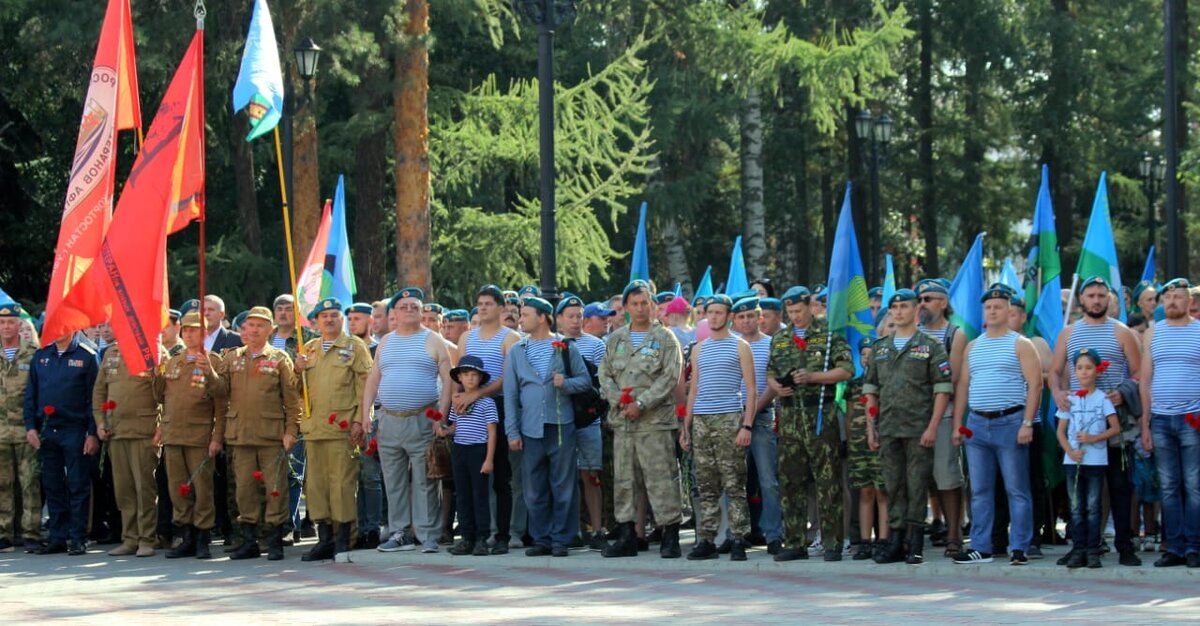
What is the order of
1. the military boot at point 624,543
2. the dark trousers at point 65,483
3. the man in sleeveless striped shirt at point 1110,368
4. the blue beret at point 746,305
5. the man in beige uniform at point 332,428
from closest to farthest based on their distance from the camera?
1. the man in sleeveless striped shirt at point 1110,368
2. the military boot at point 624,543
3. the blue beret at point 746,305
4. the man in beige uniform at point 332,428
5. the dark trousers at point 65,483

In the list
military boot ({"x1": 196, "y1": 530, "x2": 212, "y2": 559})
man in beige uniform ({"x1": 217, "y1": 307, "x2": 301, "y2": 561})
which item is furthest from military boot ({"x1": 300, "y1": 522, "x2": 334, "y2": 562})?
military boot ({"x1": 196, "y1": 530, "x2": 212, "y2": 559})

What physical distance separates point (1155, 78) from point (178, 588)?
34.2 meters

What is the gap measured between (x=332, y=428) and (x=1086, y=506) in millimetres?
5633

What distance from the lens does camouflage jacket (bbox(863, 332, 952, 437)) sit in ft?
40.9

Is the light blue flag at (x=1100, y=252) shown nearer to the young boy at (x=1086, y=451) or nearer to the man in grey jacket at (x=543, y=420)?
the young boy at (x=1086, y=451)

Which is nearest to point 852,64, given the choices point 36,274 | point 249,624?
point 36,274

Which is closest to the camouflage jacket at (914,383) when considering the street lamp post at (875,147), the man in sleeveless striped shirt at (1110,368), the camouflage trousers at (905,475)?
the camouflage trousers at (905,475)

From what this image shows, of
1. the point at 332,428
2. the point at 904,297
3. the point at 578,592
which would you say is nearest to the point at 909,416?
the point at 904,297

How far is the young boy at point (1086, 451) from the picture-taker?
12.0m

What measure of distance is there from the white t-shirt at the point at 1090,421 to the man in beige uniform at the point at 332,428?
5.28 m

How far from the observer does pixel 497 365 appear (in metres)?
→ 14.0

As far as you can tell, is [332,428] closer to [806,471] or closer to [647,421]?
[647,421]

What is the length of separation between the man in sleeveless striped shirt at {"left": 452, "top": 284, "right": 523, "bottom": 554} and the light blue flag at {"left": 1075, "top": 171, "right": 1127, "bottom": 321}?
4498 mm

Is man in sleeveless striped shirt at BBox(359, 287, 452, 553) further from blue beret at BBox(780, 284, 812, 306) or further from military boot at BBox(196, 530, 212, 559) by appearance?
blue beret at BBox(780, 284, 812, 306)
